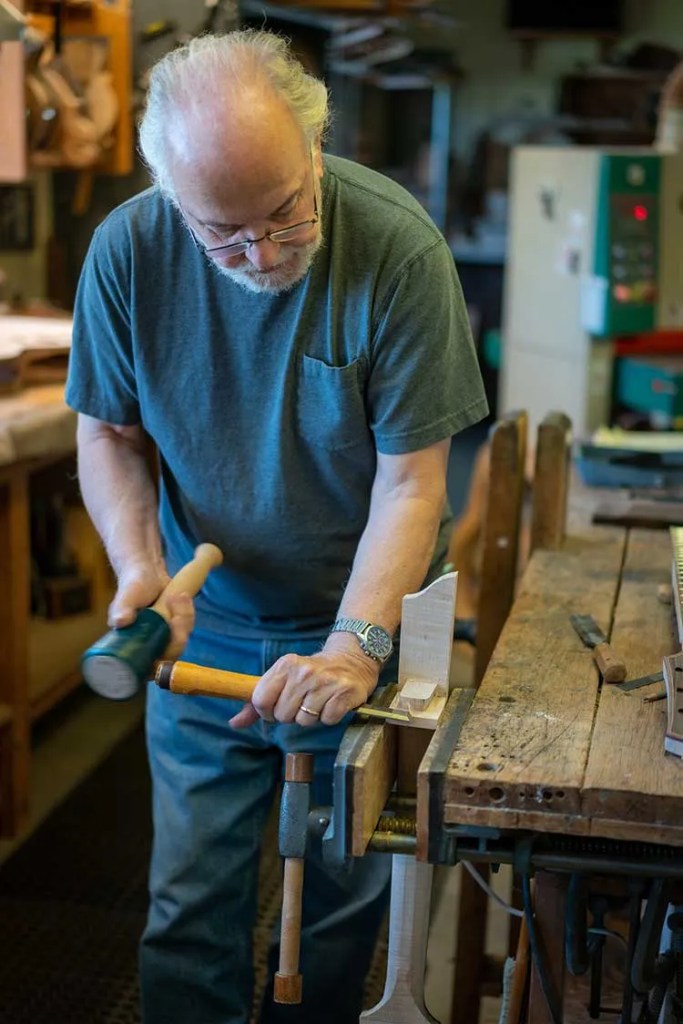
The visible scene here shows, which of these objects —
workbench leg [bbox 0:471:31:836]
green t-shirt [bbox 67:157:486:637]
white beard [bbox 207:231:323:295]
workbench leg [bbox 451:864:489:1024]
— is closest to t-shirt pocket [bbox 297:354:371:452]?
green t-shirt [bbox 67:157:486:637]

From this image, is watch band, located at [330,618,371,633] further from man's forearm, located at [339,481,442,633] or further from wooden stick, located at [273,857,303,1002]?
wooden stick, located at [273,857,303,1002]

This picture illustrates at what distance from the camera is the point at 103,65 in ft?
11.1

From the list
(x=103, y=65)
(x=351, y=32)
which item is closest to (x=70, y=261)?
(x=103, y=65)

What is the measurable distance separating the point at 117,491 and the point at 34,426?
1010 mm

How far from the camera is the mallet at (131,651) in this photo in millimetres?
1392

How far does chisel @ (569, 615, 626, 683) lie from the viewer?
154 cm

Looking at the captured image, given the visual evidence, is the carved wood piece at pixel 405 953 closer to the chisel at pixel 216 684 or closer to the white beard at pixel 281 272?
the chisel at pixel 216 684

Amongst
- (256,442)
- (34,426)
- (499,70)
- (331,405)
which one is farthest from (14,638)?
(499,70)

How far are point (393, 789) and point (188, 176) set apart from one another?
71 centimetres

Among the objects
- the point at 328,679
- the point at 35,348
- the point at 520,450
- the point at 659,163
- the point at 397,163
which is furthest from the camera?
the point at 397,163

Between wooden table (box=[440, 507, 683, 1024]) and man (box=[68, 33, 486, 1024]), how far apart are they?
165mm

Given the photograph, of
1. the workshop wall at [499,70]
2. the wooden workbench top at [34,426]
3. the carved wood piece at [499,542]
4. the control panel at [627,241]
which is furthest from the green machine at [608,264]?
the workshop wall at [499,70]

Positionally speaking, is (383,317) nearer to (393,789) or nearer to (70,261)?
(393,789)

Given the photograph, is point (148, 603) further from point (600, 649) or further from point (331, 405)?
point (600, 649)
